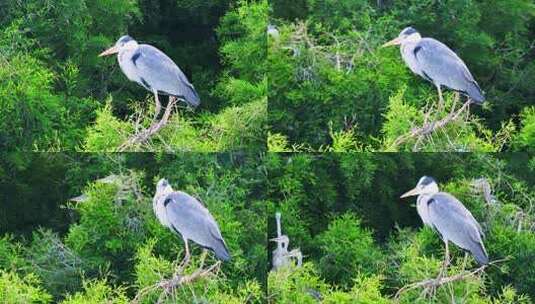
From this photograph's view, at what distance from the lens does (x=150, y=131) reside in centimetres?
613

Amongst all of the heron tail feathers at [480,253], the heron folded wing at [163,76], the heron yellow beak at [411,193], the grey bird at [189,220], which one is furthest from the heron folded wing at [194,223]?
the heron tail feathers at [480,253]

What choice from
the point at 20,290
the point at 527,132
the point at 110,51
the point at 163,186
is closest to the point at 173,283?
the point at 163,186

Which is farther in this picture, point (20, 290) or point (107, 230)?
point (107, 230)

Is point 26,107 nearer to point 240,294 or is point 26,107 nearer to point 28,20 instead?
point 28,20

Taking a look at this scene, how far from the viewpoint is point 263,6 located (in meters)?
6.10

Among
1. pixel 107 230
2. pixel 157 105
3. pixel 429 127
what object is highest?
pixel 157 105

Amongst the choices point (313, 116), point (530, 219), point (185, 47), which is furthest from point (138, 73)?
point (530, 219)

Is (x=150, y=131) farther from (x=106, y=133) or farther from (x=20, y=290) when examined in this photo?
(x=20, y=290)

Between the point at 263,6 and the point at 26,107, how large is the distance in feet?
2.78

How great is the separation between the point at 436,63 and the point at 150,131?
38.3 inches

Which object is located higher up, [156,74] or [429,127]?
[156,74]

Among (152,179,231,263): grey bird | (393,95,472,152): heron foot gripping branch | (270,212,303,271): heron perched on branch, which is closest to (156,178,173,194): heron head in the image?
(152,179,231,263): grey bird

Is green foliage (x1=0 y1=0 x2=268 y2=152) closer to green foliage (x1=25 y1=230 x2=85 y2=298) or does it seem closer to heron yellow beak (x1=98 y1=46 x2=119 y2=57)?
heron yellow beak (x1=98 y1=46 x2=119 y2=57)

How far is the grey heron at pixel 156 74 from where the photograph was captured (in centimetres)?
611
